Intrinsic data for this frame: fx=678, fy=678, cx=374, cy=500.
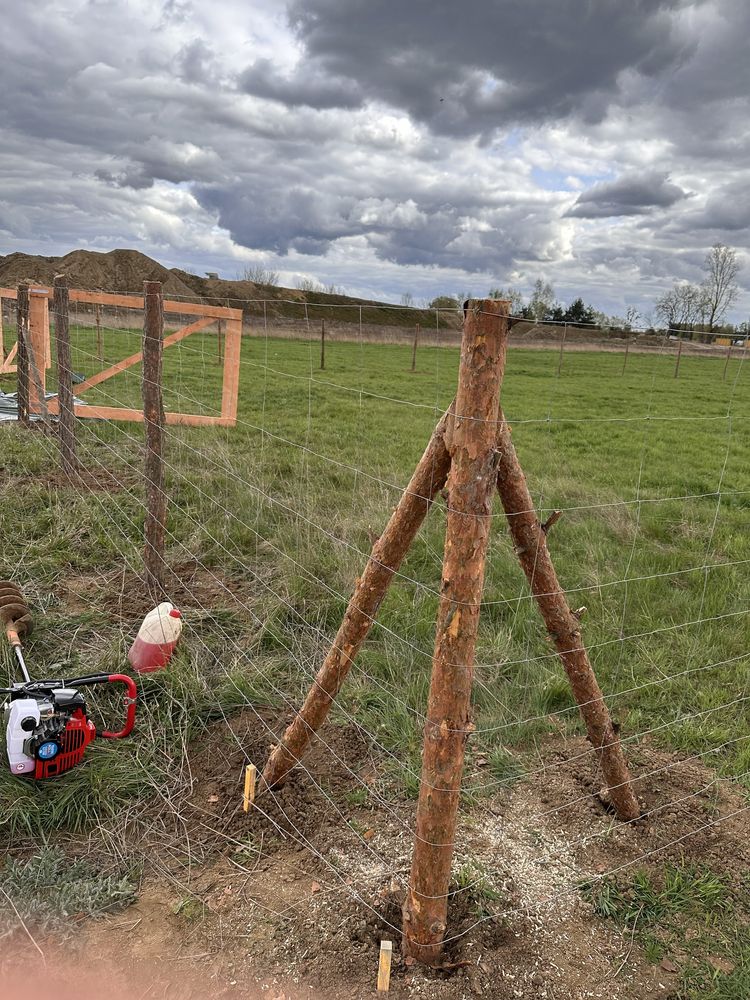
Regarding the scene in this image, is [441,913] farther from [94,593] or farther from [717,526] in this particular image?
[717,526]

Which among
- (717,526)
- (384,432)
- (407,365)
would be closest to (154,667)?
(717,526)

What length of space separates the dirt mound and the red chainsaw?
57350 mm

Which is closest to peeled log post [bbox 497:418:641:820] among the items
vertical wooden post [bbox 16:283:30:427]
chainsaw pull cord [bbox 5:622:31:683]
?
chainsaw pull cord [bbox 5:622:31:683]

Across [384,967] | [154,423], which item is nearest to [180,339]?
[154,423]

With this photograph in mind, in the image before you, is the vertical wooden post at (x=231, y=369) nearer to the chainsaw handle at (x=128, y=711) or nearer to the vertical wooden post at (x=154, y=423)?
the vertical wooden post at (x=154, y=423)

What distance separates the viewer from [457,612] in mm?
2121

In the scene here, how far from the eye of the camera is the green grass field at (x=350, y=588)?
11.5ft

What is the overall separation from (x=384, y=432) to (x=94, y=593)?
233 inches

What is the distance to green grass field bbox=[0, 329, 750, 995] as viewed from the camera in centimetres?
350

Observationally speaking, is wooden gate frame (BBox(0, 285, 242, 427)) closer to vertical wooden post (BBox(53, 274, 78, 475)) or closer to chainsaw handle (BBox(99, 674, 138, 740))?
vertical wooden post (BBox(53, 274, 78, 475))

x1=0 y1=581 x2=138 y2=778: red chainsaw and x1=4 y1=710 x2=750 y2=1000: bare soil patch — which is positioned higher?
x1=0 y1=581 x2=138 y2=778: red chainsaw

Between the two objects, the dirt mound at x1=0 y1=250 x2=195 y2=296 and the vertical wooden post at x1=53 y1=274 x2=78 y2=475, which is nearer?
the vertical wooden post at x1=53 y1=274 x2=78 y2=475

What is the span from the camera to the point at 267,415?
37.0 ft

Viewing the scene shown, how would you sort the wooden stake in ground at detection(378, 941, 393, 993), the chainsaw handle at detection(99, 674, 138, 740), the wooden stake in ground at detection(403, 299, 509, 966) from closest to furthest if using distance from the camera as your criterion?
the wooden stake in ground at detection(403, 299, 509, 966) → the wooden stake in ground at detection(378, 941, 393, 993) → the chainsaw handle at detection(99, 674, 138, 740)
